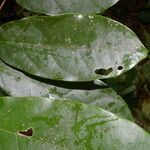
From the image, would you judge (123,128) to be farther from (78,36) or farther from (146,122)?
(146,122)

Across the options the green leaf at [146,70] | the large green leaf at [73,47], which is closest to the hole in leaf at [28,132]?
the large green leaf at [73,47]

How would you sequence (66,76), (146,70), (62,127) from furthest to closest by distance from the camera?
(146,70)
(66,76)
(62,127)

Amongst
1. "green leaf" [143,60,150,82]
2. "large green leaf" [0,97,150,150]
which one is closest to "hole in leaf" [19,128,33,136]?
"large green leaf" [0,97,150,150]

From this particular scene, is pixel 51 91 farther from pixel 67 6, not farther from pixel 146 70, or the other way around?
pixel 146 70

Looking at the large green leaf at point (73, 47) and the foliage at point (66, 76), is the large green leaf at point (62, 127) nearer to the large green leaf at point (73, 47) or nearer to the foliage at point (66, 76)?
the foliage at point (66, 76)

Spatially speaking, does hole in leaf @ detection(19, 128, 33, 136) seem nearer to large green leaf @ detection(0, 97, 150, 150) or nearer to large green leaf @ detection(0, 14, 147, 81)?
large green leaf @ detection(0, 97, 150, 150)

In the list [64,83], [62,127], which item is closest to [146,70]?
[64,83]

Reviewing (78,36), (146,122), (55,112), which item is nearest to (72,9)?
(78,36)
